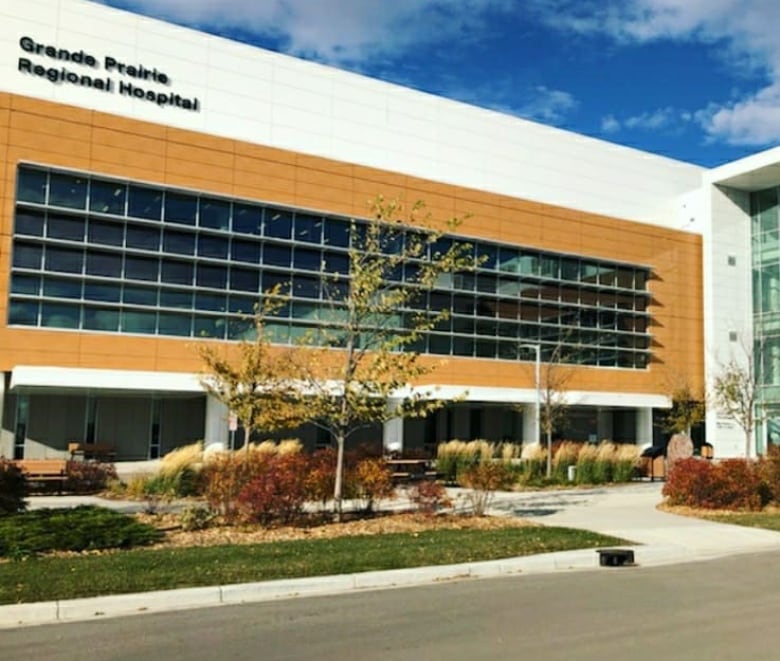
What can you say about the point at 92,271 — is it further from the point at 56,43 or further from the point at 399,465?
the point at 399,465

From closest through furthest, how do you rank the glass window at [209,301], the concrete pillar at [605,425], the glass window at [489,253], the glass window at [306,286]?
the glass window at [209,301] < the glass window at [306,286] < the glass window at [489,253] < the concrete pillar at [605,425]

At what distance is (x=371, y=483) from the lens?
16406 mm

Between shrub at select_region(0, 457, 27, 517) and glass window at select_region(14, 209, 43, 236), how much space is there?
1916cm

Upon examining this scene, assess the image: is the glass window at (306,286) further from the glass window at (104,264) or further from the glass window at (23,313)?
the glass window at (23,313)

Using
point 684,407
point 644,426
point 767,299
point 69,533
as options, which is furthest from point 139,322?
point 767,299

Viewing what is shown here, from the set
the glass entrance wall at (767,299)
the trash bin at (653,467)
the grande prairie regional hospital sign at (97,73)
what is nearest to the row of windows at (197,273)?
the grande prairie regional hospital sign at (97,73)

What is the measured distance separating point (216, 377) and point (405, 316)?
16939 millimetres

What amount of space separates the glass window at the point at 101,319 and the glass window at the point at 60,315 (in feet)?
1.14

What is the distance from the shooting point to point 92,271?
109 ft

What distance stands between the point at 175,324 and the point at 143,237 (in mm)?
3735

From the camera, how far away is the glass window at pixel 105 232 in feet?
109

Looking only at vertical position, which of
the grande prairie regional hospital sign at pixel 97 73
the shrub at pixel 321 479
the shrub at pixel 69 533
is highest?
the grande prairie regional hospital sign at pixel 97 73

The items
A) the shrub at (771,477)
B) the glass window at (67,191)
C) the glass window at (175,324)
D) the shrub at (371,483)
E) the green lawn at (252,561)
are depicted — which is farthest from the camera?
the glass window at (175,324)

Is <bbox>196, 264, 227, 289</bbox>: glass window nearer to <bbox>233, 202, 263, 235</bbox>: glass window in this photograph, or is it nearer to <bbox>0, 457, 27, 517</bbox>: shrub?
<bbox>233, 202, 263, 235</bbox>: glass window
